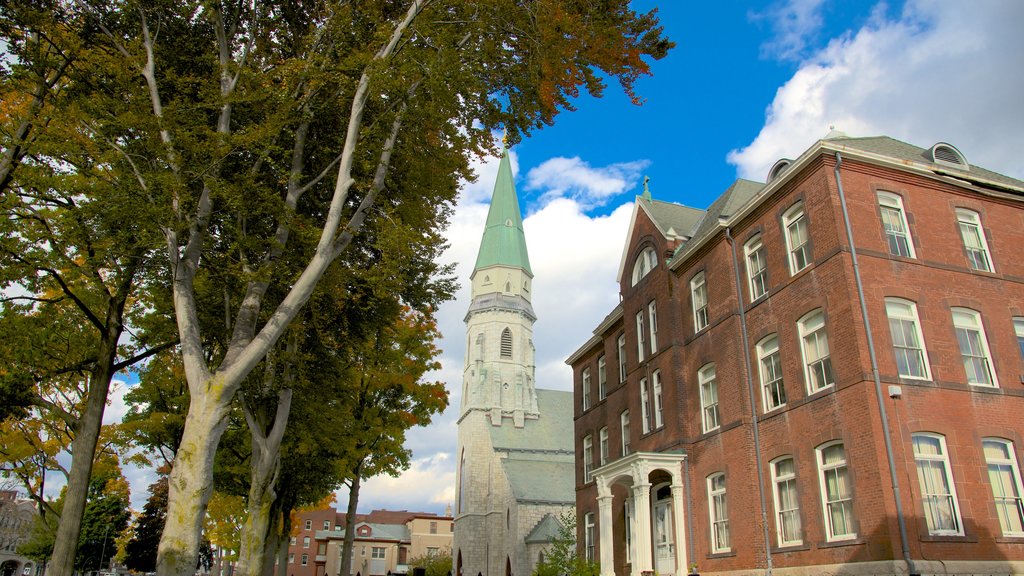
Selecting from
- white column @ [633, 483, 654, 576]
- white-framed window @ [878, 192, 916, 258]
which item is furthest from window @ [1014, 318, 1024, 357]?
white column @ [633, 483, 654, 576]

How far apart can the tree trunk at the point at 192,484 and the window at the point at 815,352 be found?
43.4ft

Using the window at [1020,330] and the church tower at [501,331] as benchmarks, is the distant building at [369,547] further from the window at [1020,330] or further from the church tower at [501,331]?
the window at [1020,330]

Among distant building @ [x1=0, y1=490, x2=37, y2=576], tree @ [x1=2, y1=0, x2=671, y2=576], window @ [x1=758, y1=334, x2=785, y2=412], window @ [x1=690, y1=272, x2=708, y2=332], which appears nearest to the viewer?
tree @ [x1=2, y1=0, x2=671, y2=576]

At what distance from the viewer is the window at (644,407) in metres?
23.4

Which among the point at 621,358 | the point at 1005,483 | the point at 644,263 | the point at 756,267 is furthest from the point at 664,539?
the point at 644,263

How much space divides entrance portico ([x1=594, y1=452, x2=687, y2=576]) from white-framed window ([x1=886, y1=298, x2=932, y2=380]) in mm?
7247

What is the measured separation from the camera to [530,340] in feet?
230

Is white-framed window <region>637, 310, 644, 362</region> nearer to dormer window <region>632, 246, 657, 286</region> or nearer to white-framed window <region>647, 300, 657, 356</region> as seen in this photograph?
white-framed window <region>647, 300, 657, 356</region>

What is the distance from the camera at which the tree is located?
11.3 metres

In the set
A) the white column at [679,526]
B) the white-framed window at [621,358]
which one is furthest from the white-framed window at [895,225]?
the white-framed window at [621,358]

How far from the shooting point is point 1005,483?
1456cm

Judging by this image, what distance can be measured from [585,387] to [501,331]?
1448 inches

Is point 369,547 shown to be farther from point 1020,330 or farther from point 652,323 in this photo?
point 1020,330

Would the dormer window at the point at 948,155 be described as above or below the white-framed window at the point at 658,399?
above
